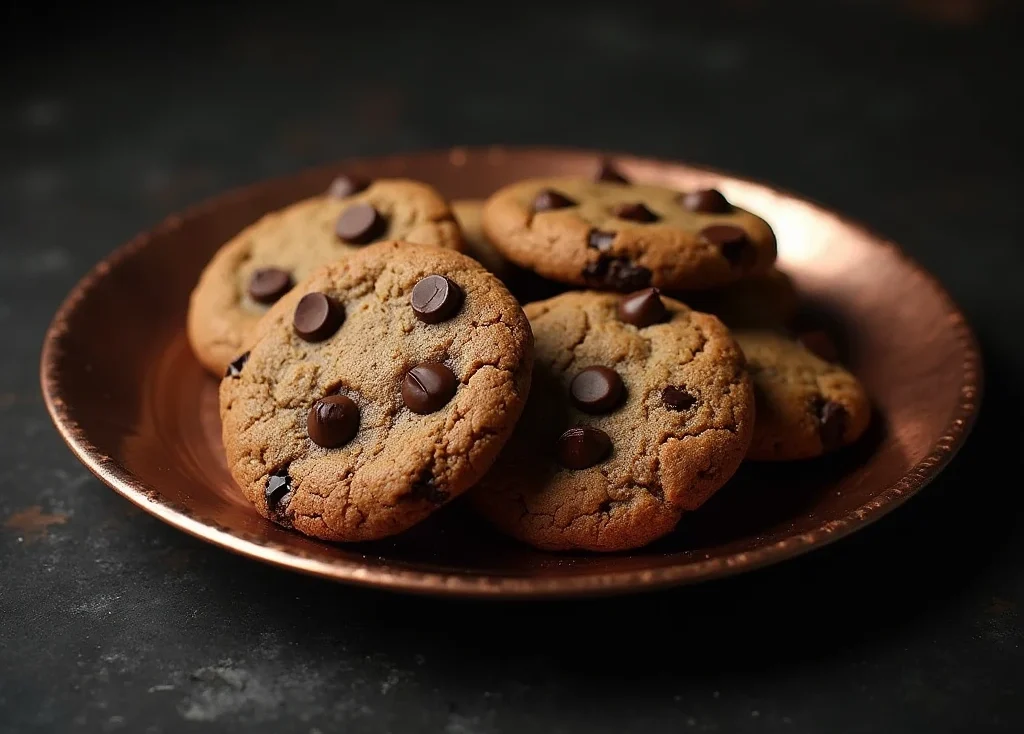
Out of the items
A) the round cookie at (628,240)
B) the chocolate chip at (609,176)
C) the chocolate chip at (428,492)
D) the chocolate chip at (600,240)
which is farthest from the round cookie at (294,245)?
the chocolate chip at (428,492)

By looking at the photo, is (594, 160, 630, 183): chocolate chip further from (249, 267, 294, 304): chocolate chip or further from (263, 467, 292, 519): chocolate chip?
(263, 467, 292, 519): chocolate chip

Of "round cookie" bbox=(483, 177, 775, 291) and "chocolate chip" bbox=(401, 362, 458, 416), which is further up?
"round cookie" bbox=(483, 177, 775, 291)

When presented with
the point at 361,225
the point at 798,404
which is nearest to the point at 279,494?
the point at 361,225

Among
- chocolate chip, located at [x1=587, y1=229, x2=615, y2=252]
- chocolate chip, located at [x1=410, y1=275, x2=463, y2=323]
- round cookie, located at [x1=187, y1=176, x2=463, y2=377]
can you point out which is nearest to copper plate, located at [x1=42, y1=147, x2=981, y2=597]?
round cookie, located at [x1=187, y1=176, x2=463, y2=377]

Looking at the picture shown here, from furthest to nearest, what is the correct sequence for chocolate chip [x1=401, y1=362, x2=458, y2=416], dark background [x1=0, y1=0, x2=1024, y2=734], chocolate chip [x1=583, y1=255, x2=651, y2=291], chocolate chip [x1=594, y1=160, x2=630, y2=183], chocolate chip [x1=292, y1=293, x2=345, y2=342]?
chocolate chip [x1=594, y1=160, x2=630, y2=183] → chocolate chip [x1=583, y1=255, x2=651, y2=291] → chocolate chip [x1=292, y1=293, x2=345, y2=342] → chocolate chip [x1=401, y1=362, x2=458, y2=416] → dark background [x1=0, y1=0, x2=1024, y2=734]

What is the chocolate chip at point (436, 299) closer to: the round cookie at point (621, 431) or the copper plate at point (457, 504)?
the round cookie at point (621, 431)

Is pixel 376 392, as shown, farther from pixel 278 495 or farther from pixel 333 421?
pixel 278 495
